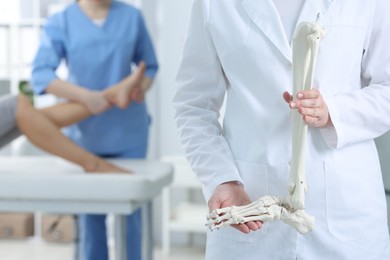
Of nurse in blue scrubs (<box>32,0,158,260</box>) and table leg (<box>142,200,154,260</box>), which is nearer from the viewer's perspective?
table leg (<box>142,200,154,260</box>)

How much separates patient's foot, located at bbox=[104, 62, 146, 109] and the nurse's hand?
0.02m

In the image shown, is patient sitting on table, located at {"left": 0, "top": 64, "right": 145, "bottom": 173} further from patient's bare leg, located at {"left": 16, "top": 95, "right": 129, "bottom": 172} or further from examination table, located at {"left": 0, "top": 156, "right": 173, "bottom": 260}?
examination table, located at {"left": 0, "top": 156, "right": 173, "bottom": 260}

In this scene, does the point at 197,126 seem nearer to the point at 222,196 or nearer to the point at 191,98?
the point at 191,98

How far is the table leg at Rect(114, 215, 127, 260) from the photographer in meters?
2.27

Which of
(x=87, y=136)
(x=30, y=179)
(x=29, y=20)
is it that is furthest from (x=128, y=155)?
(x=29, y=20)

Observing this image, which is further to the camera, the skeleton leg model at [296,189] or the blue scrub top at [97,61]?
the blue scrub top at [97,61]

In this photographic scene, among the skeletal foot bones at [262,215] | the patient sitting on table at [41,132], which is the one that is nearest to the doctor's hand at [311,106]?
the skeletal foot bones at [262,215]

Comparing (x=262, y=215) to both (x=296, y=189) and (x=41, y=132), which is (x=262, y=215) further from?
(x=41, y=132)

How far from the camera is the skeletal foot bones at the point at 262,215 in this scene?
996 millimetres

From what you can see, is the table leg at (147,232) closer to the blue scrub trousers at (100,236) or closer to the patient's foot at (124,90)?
the blue scrub trousers at (100,236)

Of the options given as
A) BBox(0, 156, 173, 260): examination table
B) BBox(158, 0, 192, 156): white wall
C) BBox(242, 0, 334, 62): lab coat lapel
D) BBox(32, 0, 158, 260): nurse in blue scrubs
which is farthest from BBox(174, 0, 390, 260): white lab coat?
BBox(158, 0, 192, 156): white wall

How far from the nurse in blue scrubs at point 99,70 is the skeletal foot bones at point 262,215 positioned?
1602 mm

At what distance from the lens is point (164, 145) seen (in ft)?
13.9

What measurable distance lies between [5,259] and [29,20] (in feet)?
5.15
